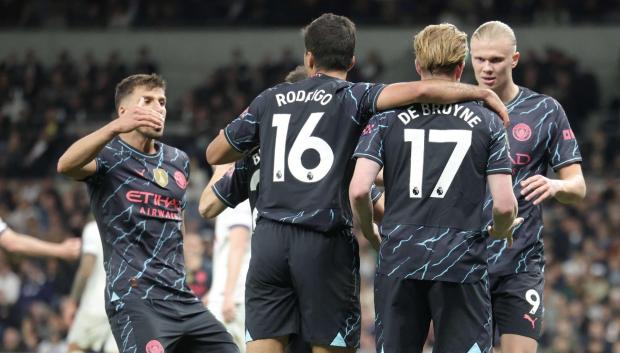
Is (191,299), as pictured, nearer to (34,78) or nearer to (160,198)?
(160,198)

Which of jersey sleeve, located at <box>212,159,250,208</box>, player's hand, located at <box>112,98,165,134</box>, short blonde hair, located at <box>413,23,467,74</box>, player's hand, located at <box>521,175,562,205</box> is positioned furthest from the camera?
jersey sleeve, located at <box>212,159,250,208</box>

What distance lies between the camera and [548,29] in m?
23.4

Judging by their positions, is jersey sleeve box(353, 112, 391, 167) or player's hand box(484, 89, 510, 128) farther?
player's hand box(484, 89, 510, 128)

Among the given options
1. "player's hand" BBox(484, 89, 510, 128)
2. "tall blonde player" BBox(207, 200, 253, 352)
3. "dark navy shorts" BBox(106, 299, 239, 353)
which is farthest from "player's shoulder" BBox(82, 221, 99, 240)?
"player's hand" BBox(484, 89, 510, 128)

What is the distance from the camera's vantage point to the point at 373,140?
5.88 m

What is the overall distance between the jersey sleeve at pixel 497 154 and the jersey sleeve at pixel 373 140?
1.82 feet

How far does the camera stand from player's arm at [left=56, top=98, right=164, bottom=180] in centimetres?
645

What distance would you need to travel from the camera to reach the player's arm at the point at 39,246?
7.62 m

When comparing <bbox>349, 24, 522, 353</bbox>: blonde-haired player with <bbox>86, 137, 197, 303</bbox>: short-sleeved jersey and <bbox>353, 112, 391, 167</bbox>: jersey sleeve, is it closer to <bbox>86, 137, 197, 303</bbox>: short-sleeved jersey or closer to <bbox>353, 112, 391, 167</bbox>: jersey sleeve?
<bbox>353, 112, 391, 167</bbox>: jersey sleeve

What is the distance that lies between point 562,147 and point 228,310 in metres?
3.03

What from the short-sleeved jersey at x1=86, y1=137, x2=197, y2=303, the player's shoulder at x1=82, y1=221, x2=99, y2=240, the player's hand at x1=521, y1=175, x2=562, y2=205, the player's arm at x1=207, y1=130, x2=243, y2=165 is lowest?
the player's shoulder at x1=82, y1=221, x2=99, y2=240

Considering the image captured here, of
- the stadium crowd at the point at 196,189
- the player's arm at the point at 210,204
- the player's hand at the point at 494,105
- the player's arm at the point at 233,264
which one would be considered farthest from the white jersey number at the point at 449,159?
the stadium crowd at the point at 196,189

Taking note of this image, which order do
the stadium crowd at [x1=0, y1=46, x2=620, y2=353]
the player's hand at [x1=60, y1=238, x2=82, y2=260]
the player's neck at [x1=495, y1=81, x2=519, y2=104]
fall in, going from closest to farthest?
the player's neck at [x1=495, y1=81, x2=519, y2=104] → the player's hand at [x1=60, y1=238, x2=82, y2=260] → the stadium crowd at [x1=0, y1=46, x2=620, y2=353]

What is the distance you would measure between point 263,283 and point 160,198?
122cm
